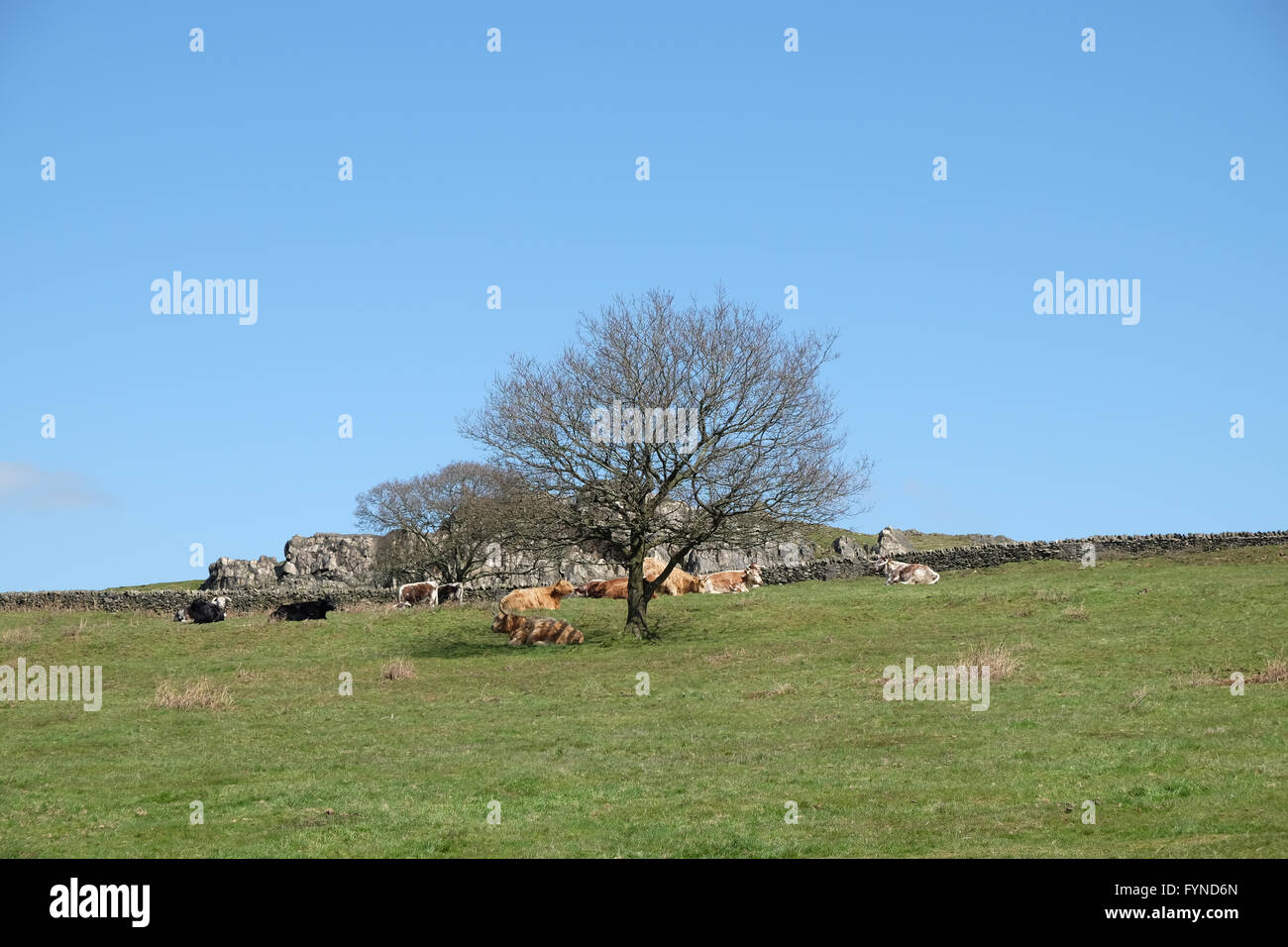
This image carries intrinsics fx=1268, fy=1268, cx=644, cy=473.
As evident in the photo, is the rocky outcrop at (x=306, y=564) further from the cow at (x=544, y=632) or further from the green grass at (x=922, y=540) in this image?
the cow at (x=544, y=632)

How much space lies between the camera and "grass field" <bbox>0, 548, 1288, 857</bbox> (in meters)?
15.8

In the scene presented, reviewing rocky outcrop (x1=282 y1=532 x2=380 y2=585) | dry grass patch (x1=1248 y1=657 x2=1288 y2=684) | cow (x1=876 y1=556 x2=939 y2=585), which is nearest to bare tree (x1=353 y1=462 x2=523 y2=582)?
rocky outcrop (x1=282 y1=532 x2=380 y2=585)

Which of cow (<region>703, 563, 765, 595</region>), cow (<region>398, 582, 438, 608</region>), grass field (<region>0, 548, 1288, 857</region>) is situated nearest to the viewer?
grass field (<region>0, 548, 1288, 857</region>)

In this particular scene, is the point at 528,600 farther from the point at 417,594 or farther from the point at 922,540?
the point at 922,540

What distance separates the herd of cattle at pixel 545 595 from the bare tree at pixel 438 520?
1458 centimetres

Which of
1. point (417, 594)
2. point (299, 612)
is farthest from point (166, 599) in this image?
point (417, 594)

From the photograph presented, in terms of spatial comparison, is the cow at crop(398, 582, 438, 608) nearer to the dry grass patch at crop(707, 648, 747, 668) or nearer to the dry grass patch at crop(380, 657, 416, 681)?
the dry grass patch at crop(380, 657, 416, 681)

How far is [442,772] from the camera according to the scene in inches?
803

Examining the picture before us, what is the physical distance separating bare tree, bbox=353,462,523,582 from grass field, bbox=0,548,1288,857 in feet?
94.3

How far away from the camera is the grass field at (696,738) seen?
15750mm

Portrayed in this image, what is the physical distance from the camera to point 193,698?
2888cm
